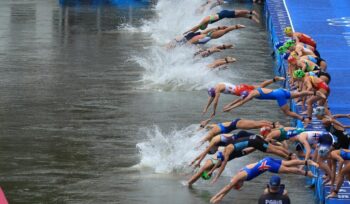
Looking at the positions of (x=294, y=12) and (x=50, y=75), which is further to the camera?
(x=294, y=12)

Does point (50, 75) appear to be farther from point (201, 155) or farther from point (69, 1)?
point (69, 1)

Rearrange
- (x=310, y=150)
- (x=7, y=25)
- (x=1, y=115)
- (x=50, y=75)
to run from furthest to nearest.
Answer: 1. (x=7, y=25)
2. (x=50, y=75)
3. (x=1, y=115)
4. (x=310, y=150)

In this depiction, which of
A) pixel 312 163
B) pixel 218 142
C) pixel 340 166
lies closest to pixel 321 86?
pixel 218 142

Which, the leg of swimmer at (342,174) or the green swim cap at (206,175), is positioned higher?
the leg of swimmer at (342,174)

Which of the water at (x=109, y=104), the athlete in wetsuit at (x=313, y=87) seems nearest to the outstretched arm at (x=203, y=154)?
the water at (x=109, y=104)

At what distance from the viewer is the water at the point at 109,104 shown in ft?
63.8

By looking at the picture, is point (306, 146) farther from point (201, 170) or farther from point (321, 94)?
point (321, 94)

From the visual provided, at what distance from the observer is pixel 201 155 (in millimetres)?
19125

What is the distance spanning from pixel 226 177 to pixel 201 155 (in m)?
0.99

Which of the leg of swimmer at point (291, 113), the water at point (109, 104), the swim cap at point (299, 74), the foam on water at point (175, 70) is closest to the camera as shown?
Answer: the water at point (109, 104)

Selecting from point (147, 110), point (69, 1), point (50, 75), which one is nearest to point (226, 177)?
point (147, 110)

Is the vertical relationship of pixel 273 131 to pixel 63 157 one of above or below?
above

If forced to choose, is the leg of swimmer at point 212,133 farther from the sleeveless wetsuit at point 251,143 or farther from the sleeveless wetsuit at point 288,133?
the sleeveless wetsuit at point 288,133

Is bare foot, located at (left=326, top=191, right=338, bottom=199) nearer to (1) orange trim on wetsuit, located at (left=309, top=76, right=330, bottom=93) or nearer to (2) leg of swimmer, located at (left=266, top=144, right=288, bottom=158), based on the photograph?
(2) leg of swimmer, located at (left=266, top=144, right=288, bottom=158)
